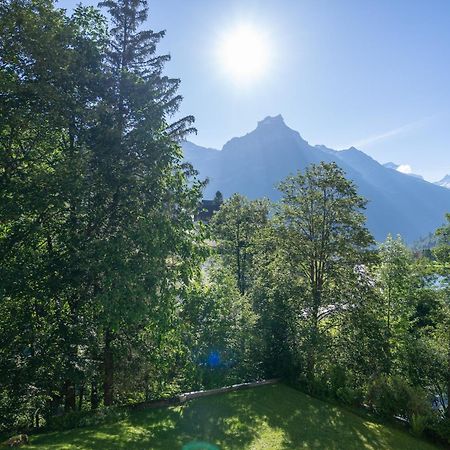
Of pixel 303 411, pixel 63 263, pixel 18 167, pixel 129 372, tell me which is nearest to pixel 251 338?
pixel 303 411

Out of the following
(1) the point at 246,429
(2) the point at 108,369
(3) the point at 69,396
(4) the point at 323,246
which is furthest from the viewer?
(4) the point at 323,246

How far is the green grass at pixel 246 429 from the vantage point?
10.7m

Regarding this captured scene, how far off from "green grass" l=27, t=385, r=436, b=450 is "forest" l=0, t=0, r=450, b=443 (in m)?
1.53

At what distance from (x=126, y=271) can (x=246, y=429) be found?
6.66 meters

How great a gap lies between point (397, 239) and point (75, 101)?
3052 centimetres

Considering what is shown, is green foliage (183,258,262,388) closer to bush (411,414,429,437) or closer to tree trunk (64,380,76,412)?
tree trunk (64,380,76,412)

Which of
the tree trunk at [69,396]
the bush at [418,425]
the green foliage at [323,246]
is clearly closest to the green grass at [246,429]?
the bush at [418,425]

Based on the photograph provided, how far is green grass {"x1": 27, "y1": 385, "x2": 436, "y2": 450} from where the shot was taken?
10688mm

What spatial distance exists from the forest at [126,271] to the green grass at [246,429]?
5.03ft

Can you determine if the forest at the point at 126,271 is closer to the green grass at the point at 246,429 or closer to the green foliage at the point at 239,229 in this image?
the green grass at the point at 246,429

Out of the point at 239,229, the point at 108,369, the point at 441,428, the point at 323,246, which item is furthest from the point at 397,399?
the point at 239,229

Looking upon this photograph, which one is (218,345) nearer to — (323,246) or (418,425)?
(323,246)

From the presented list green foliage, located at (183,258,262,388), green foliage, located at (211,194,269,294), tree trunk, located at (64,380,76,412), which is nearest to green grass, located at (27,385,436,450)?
green foliage, located at (183,258,262,388)

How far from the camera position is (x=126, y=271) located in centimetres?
1190
